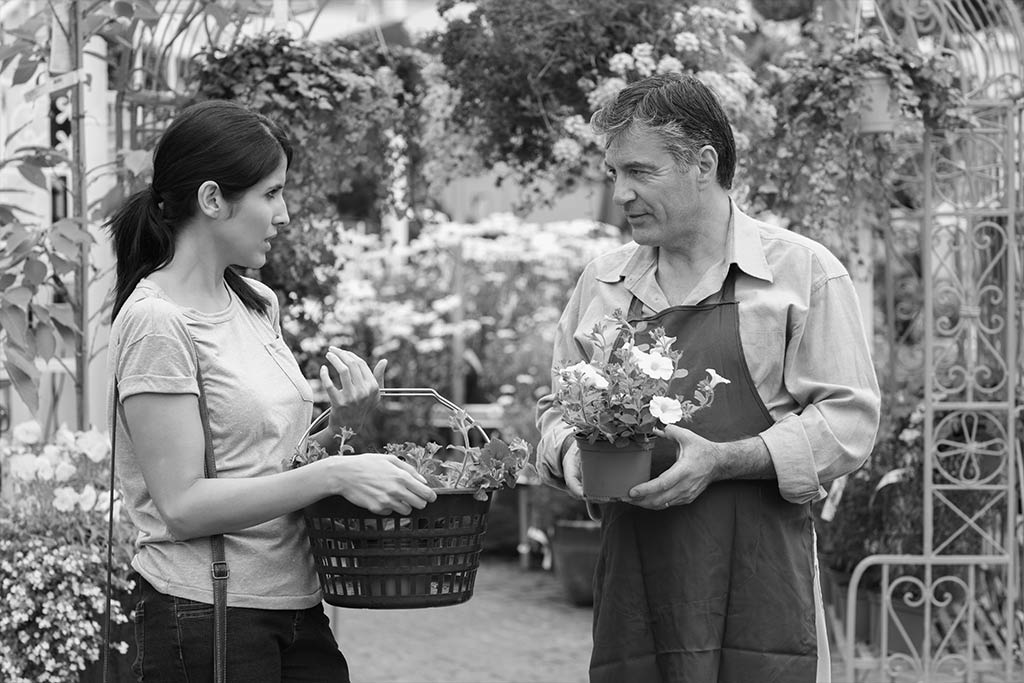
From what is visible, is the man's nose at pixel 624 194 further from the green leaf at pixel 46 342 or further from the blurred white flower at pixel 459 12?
the blurred white flower at pixel 459 12

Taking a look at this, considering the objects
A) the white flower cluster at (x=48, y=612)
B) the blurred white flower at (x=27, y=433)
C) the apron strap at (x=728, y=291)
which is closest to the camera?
the apron strap at (x=728, y=291)

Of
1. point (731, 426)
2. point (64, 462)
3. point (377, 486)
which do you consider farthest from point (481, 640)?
point (377, 486)

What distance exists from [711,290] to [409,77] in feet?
8.73

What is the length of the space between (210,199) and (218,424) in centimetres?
36

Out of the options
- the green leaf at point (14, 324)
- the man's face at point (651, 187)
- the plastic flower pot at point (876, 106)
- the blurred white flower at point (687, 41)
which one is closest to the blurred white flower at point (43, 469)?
the green leaf at point (14, 324)

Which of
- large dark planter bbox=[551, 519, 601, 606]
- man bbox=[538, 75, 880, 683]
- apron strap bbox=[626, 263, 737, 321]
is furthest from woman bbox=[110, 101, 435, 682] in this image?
large dark planter bbox=[551, 519, 601, 606]

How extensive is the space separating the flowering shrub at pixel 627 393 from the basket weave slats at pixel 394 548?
0.74 feet

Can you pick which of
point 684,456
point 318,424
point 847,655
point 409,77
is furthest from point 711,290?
point 409,77

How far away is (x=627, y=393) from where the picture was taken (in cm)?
→ 214

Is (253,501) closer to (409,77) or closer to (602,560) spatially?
(602,560)

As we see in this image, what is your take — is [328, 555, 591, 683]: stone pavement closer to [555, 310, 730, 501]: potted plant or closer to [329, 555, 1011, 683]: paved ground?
[329, 555, 1011, 683]: paved ground

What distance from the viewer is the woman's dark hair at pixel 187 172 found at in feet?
7.08

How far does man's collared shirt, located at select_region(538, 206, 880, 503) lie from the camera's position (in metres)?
2.24

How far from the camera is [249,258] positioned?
222 centimetres
